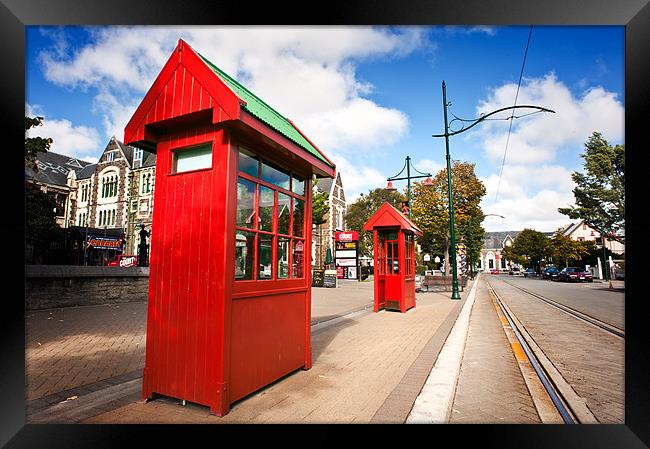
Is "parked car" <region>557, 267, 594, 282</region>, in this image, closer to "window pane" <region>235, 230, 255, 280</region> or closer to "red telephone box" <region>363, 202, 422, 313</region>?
"red telephone box" <region>363, 202, 422, 313</region>

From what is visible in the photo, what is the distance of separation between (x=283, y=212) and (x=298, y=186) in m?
0.59

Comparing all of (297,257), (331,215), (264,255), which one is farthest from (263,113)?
(331,215)

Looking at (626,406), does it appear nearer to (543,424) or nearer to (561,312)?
(543,424)

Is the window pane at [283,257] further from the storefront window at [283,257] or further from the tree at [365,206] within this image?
the tree at [365,206]

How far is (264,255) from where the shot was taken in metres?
4.25

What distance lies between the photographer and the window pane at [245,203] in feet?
12.6

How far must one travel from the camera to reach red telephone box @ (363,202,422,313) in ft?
36.8

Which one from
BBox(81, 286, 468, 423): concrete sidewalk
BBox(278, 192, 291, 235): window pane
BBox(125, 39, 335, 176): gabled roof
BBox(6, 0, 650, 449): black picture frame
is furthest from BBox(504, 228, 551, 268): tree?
BBox(125, 39, 335, 176): gabled roof

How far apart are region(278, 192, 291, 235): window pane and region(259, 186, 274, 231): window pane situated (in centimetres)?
18

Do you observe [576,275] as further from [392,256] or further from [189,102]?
[189,102]

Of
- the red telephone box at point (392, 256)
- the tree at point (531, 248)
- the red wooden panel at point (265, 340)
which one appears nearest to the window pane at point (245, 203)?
the red wooden panel at point (265, 340)

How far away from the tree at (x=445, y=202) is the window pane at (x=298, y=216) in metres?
27.3
